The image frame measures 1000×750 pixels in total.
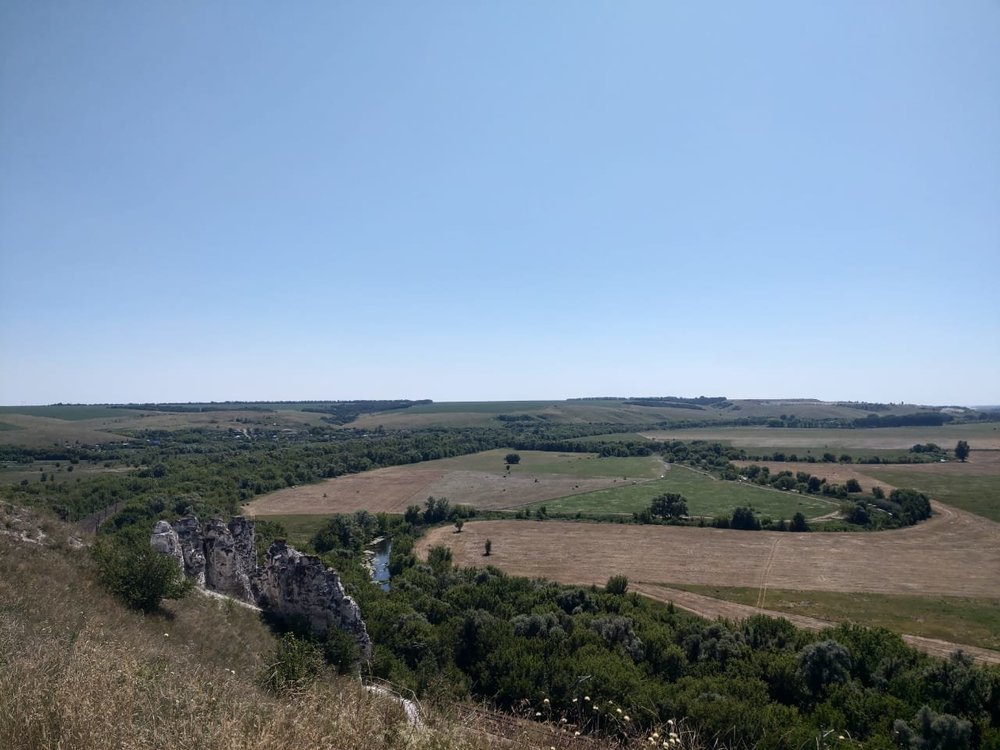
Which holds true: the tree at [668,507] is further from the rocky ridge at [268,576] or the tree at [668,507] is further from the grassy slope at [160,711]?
the grassy slope at [160,711]

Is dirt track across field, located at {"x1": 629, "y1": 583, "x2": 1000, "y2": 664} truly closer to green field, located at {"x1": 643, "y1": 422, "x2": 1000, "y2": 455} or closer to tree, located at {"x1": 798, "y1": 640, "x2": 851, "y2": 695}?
tree, located at {"x1": 798, "y1": 640, "x2": 851, "y2": 695}

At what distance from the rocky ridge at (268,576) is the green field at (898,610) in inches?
1155

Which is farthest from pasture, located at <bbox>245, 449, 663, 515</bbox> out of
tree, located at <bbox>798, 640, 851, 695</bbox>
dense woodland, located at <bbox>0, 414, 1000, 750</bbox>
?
tree, located at <bbox>798, 640, 851, 695</bbox>

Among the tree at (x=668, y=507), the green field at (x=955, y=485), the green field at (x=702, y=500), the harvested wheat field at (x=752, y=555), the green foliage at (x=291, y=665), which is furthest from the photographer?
the green field at (x=702, y=500)

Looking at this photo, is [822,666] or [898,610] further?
[898,610]

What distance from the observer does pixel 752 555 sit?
2034 inches

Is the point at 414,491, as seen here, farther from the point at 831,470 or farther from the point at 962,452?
the point at 962,452

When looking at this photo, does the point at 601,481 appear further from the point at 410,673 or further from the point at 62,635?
the point at 62,635

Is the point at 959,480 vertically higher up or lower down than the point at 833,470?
higher up

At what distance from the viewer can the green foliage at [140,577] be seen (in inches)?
678

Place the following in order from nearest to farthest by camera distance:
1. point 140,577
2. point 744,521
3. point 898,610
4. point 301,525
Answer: point 140,577 → point 898,610 → point 744,521 → point 301,525

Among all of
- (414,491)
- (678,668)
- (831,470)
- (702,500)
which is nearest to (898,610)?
(678,668)

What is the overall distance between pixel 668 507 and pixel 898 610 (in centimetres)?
3057

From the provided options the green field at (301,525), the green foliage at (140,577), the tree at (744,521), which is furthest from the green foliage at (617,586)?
the green foliage at (140,577)
